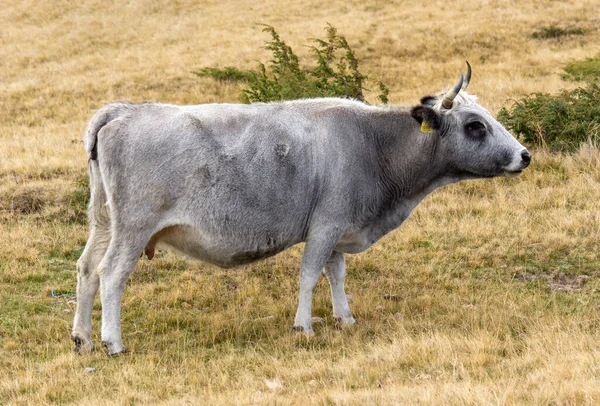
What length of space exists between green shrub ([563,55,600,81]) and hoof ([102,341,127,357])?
1769 cm

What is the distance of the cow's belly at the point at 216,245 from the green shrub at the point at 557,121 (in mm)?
8445

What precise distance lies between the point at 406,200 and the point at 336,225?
1.13m

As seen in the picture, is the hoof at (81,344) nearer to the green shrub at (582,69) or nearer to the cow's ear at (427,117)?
the cow's ear at (427,117)

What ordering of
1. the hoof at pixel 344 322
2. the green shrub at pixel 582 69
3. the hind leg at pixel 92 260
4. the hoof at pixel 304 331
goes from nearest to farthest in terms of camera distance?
1. the hind leg at pixel 92 260
2. the hoof at pixel 304 331
3. the hoof at pixel 344 322
4. the green shrub at pixel 582 69

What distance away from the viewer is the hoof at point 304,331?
958 cm

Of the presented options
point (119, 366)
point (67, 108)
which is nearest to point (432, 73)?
point (67, 108)

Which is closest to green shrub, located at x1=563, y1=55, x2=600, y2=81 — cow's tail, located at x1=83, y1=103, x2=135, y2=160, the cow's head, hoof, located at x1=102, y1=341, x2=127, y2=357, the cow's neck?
the cow's head

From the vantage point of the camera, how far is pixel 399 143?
33.4ft

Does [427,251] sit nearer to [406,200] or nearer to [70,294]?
[406,200]

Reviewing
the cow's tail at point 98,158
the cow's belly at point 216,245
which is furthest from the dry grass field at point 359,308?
the cow's tail at point 98,158

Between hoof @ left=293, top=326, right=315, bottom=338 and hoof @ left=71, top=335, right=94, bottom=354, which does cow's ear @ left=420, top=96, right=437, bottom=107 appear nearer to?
hoof @ left=293, top=326, right=315, bottom=338

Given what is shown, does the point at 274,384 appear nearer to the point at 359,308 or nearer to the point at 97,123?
the point at 359,308

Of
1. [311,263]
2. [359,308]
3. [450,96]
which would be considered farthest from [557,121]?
[311,263]

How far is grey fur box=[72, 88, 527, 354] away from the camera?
9.16 metres
